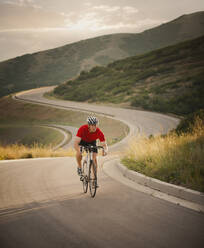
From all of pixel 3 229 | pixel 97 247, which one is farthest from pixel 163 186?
pixel 3 229

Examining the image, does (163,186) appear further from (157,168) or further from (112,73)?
(112,73)

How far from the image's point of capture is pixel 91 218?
4.54m

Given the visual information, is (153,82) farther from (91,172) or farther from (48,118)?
(91,172)

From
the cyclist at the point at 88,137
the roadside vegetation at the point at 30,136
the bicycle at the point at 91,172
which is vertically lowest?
the roadside vegetation at the point at 30,136

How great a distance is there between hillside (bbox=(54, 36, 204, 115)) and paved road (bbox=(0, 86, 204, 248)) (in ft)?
101

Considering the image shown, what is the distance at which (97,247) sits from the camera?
3.52 m

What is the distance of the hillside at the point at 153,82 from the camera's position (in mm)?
38231

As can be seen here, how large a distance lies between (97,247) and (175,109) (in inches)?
1350

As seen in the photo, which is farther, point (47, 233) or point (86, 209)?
point (86, 209)

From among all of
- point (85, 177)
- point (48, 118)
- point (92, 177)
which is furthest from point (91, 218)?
point (48, 118)

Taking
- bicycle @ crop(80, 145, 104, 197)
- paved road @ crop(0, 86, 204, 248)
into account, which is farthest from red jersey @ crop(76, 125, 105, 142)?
paved road @ crop(0, 86, 204, 248)

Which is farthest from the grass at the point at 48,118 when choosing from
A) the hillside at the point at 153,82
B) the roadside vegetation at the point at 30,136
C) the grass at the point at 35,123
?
the hillside at the point at 153,82

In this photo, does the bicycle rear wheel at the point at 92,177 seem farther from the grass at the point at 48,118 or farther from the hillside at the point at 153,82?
the hillside at the point at 153,82

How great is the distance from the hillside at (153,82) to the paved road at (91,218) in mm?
30797
